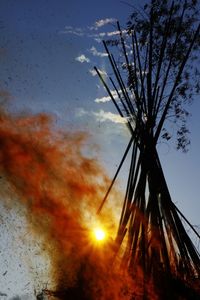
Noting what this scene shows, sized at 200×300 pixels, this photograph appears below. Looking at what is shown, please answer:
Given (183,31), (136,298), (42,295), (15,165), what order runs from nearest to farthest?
(136,298) → (42,295) → (183,31) → (15,165)

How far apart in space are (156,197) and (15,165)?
366cm

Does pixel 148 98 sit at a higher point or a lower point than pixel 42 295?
higher

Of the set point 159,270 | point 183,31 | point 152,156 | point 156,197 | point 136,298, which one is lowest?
point 136,298

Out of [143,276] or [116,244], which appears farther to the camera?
[116,244]

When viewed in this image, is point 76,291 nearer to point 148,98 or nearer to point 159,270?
point 159,270

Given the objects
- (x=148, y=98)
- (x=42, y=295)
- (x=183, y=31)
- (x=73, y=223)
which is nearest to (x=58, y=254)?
(x=73, y=223)

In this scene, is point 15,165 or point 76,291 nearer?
point 76,291

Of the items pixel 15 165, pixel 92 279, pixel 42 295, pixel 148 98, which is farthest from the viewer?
pixel 15 165

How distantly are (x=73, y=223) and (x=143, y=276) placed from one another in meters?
2.69

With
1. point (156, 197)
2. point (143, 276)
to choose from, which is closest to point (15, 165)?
point (156, 197)

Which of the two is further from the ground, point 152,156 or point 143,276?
point 152,156

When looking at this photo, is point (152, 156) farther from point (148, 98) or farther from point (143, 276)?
point (143, 276)

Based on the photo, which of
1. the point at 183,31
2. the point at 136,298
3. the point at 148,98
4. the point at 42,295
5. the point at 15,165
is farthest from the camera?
the point at 15,165

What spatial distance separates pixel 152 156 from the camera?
666cm
